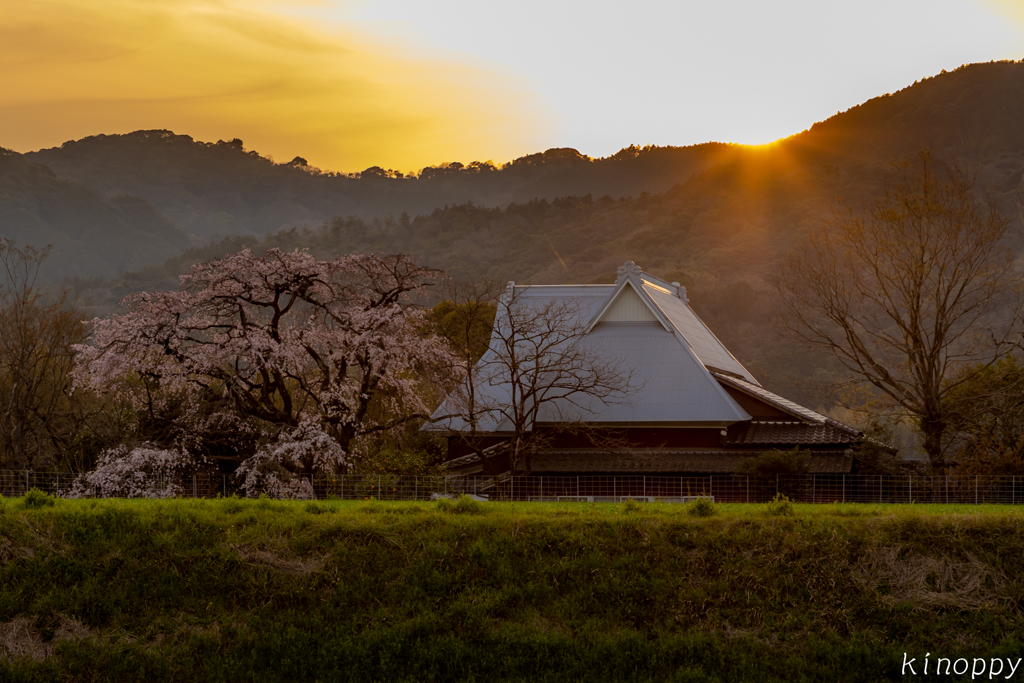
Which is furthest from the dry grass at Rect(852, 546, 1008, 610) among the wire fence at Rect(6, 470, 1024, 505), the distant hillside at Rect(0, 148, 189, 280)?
the distant hillside at Rect(0, 148, 189, 280)

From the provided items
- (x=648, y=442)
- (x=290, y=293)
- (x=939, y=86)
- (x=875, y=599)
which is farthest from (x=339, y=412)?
(x=939, y=86)

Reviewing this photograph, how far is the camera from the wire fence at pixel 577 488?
2241 centimetres

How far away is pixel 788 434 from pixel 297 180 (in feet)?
406

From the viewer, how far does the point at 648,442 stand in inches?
1136

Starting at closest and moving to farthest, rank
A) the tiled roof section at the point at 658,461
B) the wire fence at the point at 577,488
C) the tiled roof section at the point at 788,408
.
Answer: the wire fence at the point at 577,488, the tiled roof section at the point at 658,461, the tiled roof section at the point at 788,408

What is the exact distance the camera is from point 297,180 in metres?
143

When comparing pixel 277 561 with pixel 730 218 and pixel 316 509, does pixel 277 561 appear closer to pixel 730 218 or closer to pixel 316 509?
pixel 316 509

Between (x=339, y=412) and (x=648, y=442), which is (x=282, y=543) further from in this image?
(x=648, y=442)

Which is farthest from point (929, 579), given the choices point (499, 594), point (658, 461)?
point (658, 461)

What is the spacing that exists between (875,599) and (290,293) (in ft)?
59.5

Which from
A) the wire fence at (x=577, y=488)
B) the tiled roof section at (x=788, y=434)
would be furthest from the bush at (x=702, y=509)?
the tiled roof section at (x=788, y=434)

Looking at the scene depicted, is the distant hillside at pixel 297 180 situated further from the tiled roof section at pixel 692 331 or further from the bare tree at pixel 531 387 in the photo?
the bare tree at pixel 531 387

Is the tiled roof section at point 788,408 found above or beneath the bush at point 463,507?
above

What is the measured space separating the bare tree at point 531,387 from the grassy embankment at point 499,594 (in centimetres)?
1275
